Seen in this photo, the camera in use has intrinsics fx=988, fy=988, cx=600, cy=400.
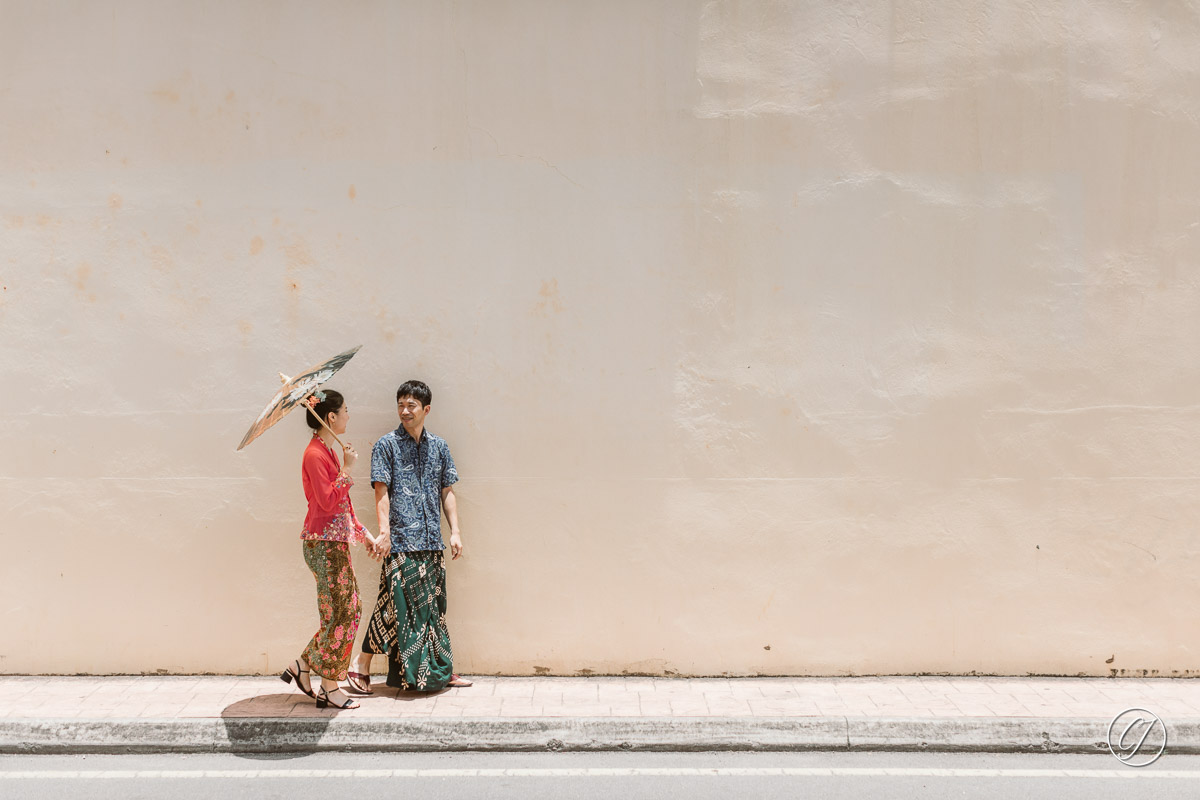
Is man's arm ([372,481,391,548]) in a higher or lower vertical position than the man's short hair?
lower

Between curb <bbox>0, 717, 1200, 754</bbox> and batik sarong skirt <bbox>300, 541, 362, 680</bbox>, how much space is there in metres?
0.33

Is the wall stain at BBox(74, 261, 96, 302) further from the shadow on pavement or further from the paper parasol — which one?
the shadow on pavement

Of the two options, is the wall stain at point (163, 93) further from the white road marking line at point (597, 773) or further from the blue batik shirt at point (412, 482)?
the white road marking line at point (597, 773)

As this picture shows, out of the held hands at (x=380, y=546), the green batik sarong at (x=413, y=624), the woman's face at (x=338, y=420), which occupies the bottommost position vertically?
the green batik sarong at (x=413, y=624)

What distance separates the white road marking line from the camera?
462 centimetres

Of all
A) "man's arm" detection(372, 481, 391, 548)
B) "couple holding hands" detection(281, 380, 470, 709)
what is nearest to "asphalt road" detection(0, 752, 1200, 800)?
"couple holding hands" detection(281, 380, 470, 709)

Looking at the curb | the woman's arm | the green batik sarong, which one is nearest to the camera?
the curb

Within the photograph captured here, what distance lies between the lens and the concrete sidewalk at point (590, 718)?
16.3 feet

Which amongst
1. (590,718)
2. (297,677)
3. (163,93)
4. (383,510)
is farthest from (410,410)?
(163,93)

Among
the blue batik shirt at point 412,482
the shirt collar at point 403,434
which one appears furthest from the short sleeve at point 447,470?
the shirt collar at point 403,434

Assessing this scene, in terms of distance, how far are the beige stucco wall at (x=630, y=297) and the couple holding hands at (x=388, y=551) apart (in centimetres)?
25

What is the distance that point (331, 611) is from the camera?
17.4ft

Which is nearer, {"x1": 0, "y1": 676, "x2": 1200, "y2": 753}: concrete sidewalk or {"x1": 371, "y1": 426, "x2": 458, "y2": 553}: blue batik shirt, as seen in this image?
{"x1": 0, "y1": 676, "x2": 1200, "y2": 753}: concrete sidewalk

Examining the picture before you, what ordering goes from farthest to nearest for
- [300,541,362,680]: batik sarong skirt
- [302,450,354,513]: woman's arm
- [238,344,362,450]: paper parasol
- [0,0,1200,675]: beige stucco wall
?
[0,0,1200,675]: beige stucco wall → [300,541,362,680]: batik sarong skirt → [302,450,354,513]: woman's arm → [238,344,362,450]: paper parasol
